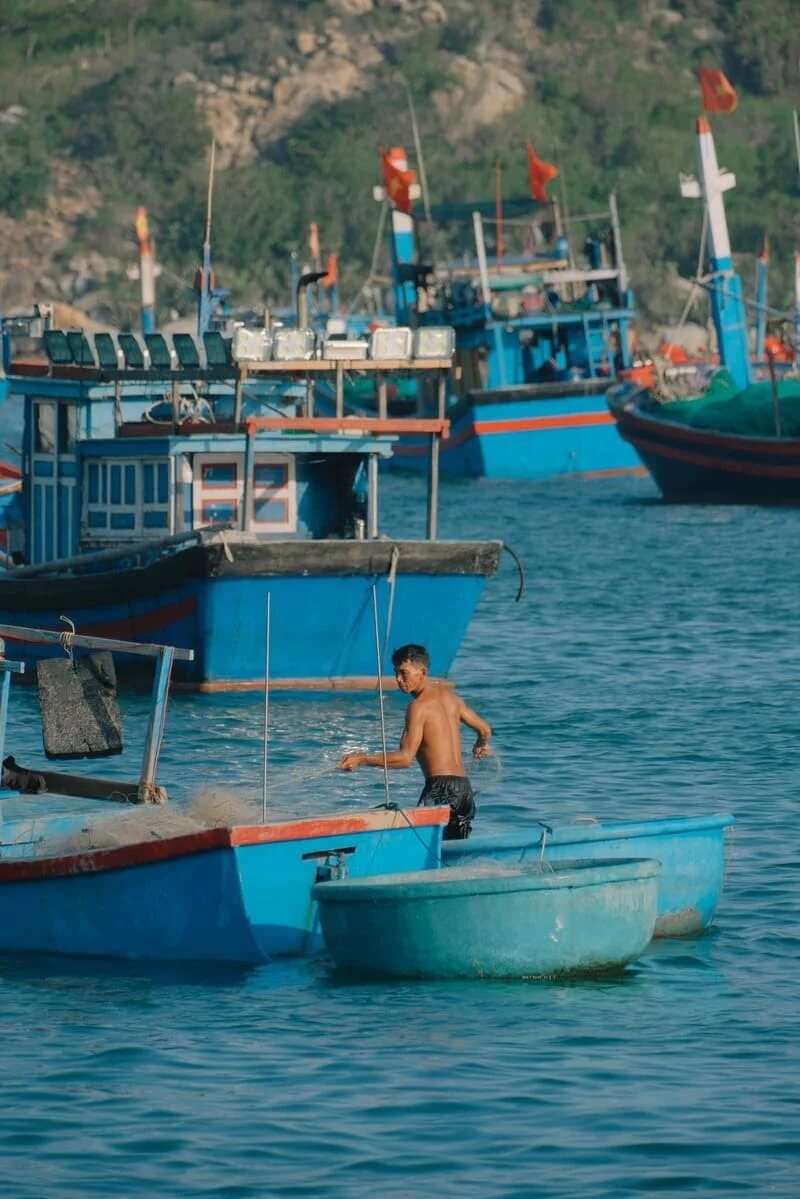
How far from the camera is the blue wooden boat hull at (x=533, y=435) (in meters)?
53.4

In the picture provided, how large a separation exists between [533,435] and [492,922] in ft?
141

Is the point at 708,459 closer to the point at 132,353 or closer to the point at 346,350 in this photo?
the point at 132,353

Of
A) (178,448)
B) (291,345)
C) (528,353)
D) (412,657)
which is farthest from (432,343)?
(528,353)

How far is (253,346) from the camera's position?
2200 centimetres

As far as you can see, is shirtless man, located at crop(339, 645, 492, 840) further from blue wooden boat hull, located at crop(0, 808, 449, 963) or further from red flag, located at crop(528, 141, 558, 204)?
red flag, located at crop(528, 141, 558, 204)

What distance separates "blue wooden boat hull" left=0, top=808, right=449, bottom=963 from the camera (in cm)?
1191

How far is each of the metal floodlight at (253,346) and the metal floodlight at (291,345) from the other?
71 millimetres

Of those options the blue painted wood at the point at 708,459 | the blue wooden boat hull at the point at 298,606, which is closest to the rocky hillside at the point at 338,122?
the blue painted wood at the point at 708,459

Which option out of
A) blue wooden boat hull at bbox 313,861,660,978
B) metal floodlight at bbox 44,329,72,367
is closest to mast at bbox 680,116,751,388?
metal floodlight at bbox 44,329,72,367

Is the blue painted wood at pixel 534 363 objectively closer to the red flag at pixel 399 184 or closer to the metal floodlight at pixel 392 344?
the red flag at pixel 399 184

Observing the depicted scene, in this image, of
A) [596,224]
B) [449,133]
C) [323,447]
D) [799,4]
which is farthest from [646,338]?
[323,447]

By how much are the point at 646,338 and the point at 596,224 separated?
698cm

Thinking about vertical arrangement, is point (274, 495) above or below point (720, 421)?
below

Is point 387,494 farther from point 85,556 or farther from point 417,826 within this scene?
point 417,826
